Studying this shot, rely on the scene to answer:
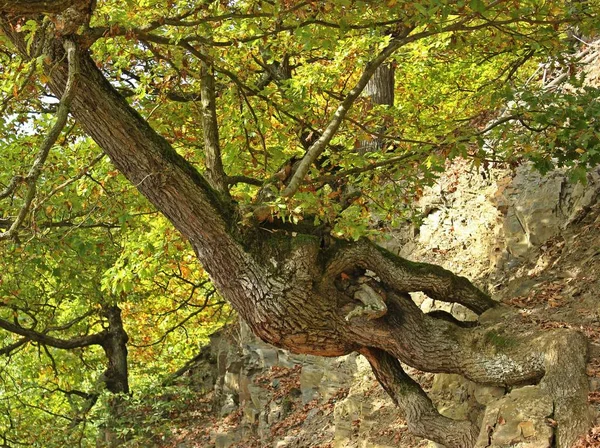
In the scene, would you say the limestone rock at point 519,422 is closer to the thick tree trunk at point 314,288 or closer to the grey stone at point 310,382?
the thick tree trunk at point 314,288

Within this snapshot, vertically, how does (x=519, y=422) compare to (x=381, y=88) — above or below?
below

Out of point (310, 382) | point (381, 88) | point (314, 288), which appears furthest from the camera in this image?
point (310, 382)

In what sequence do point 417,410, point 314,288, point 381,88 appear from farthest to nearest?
point 381,88 < point 417,410 < point 314,288

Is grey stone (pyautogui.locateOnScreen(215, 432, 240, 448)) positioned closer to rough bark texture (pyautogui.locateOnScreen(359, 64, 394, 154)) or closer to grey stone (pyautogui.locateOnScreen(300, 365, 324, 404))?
grey stone (pyautogui.locateOnScreen(300, 365, 324, 404))

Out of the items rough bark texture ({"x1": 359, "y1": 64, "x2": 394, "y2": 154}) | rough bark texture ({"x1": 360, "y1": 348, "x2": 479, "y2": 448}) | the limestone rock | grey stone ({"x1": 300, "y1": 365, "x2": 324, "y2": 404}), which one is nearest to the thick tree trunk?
rough bark texture ({"x1": 360, "y1": 348, "x2": 479, "y2": 448})

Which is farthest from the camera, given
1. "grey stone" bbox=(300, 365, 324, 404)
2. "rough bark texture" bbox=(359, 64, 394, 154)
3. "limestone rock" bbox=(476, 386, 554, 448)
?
"grey stone" bbox=(300, 365, 324, 404)

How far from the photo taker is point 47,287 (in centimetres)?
1592

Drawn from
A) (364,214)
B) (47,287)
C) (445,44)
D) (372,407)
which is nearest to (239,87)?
(364,214)

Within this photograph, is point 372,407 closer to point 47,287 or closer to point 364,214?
point 364,214

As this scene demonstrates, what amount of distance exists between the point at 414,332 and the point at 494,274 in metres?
3.01

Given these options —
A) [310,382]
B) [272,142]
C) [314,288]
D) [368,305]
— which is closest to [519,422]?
[368,305]

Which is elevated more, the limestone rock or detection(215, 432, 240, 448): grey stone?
detection(215, 432, 240, 448): grey stone

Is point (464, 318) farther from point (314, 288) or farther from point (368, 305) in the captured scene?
point (314, 288)

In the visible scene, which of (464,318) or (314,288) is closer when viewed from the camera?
(314,288)
